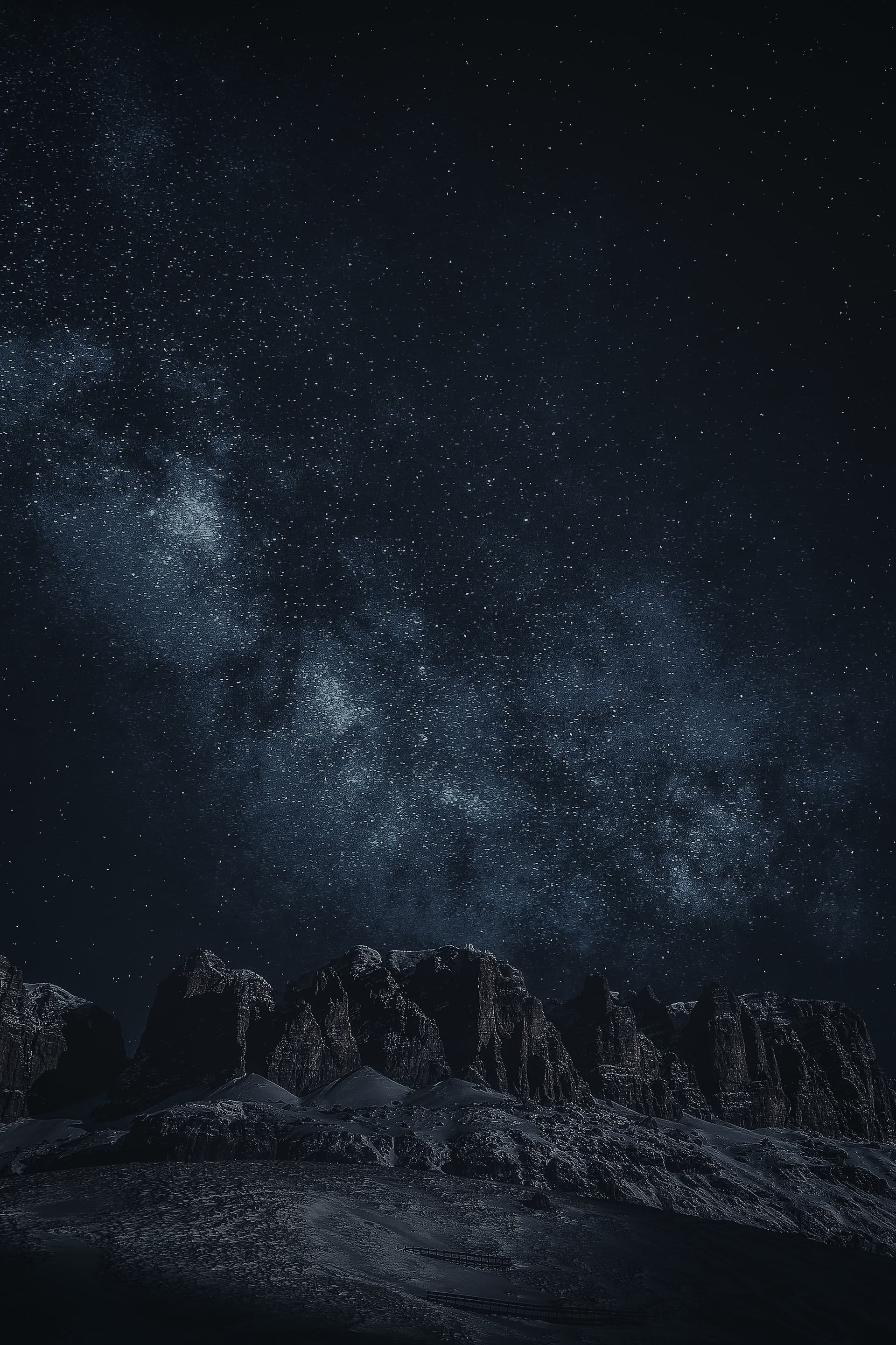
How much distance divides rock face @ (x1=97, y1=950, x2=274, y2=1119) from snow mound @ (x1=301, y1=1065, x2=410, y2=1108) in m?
21.6

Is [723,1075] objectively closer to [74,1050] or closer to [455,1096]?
[455,1096]

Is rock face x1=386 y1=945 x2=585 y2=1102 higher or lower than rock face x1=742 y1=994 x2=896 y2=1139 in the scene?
higher

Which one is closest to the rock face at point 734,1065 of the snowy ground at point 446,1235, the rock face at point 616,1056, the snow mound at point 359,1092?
the rock face at point 616,1056

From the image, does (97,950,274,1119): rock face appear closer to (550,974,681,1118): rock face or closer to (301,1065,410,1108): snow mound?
(301,1065,410,1108): snow mound

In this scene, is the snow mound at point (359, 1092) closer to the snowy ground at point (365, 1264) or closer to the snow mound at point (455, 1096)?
the snow mound at point (455, 1096)

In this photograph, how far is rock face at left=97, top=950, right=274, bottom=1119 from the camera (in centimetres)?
15900

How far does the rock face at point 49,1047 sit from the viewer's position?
530 ft

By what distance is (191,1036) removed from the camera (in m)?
171

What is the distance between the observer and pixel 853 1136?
18225cm

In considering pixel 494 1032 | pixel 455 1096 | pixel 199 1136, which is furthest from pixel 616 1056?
pixel 199 1136

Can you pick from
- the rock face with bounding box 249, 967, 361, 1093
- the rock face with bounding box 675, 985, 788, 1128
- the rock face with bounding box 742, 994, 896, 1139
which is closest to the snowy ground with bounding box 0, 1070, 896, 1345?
the rock face with bounding box 249, 967, 361, 1093

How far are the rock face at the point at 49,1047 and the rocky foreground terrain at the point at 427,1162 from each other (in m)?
0.72

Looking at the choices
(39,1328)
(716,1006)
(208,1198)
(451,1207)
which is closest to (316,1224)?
(208,1198)

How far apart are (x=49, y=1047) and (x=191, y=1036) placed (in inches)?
1552
